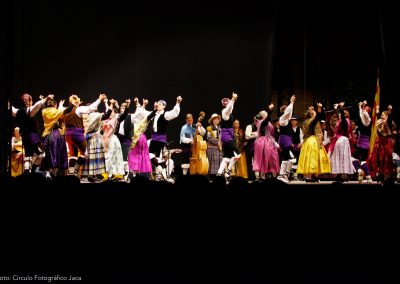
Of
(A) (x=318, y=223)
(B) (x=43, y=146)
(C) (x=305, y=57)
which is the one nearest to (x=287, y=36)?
(C) (x=305, y=57)

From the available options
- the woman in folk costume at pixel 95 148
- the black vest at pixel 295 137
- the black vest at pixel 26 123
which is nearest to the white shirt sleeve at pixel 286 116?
Answer: the black vest at pixel 295 137

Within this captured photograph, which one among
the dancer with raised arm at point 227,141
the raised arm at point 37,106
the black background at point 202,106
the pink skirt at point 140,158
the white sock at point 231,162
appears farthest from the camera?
the white sock at point 231,162

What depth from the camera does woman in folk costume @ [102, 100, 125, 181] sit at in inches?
385

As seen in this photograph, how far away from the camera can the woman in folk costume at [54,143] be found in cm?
906

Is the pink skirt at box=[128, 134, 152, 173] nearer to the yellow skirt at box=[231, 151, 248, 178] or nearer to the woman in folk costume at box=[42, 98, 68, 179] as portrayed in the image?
the woman in folk costume at box=[42, 98, 68, 179]

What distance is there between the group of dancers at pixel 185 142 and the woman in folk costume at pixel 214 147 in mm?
19

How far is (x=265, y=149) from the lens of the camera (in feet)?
33.4

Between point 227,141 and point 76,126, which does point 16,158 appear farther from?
point 227,141

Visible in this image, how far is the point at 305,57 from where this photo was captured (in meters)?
13.7

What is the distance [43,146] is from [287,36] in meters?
6.90

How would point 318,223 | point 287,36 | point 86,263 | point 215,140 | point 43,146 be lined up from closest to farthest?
point 86,263 → point 318,223 → point 43,146 → point 215,140 → point 287,36

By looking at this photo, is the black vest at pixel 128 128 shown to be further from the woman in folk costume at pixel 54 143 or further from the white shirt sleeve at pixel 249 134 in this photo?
the white shirt sleeve at pixel 249 134

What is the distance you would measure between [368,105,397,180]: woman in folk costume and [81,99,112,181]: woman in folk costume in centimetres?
453

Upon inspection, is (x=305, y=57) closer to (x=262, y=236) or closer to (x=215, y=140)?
(x=215, y=140)
